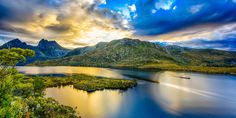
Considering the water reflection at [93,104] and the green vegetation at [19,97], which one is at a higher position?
the green vegetation at [19,97]

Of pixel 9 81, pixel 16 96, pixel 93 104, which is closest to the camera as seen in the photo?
pixel 9 81

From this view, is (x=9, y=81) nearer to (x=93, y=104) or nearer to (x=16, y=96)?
(x=16, y=96)

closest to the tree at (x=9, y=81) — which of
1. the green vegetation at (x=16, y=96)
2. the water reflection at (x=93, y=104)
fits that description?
the green vegetation at (x=16, y=96)

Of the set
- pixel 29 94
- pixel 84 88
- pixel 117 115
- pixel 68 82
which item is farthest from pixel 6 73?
pixel 68 82

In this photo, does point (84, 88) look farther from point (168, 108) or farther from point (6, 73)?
point (6, 73)

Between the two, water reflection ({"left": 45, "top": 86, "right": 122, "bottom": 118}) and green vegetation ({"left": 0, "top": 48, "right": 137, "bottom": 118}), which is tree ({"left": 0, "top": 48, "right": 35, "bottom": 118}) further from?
water reflection ({"left": 45, "top": 86, "right": 122, "bottom": 118})

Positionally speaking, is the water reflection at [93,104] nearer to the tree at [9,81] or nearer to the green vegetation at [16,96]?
the green vegetation at [16,96]

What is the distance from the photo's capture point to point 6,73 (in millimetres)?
37656

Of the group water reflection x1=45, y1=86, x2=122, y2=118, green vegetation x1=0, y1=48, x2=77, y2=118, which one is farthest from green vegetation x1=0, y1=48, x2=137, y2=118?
water reflection x1=45, y1=86, x2=122, y2=118

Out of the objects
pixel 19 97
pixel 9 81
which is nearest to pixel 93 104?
pixel 19 97

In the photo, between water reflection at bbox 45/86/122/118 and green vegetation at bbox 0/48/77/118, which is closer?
green vegetation at bbox 0/48/77/118

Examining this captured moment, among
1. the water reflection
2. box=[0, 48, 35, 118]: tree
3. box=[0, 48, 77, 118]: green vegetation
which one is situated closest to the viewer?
box=[0, 48, 35, 118]: tree

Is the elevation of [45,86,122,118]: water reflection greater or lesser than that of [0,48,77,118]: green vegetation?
lesser

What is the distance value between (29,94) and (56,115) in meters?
15.9
